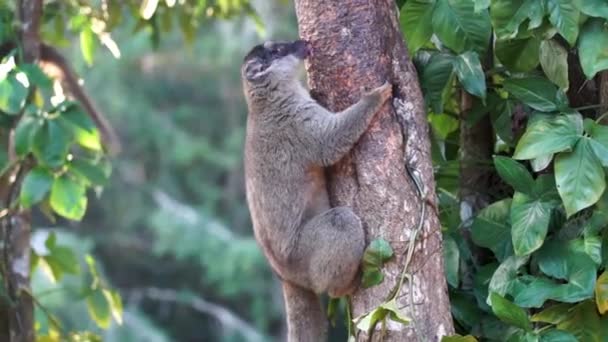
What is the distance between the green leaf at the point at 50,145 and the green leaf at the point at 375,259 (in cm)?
162

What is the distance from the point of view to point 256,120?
4270mm

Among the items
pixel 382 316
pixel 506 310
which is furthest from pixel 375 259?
pixel 506 310

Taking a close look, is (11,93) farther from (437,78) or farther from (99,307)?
(437,78)

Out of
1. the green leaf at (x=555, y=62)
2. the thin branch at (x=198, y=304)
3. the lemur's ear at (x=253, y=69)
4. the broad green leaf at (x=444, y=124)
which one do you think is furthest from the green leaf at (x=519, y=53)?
the thin branch at (x=198, y=304)

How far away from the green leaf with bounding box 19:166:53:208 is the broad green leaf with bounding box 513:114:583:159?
6.87ft

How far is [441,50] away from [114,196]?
1179 centimetres

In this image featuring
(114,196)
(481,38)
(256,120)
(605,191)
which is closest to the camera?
(605,191)

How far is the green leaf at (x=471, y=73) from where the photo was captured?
374 centimetres

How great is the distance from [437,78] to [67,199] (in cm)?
171

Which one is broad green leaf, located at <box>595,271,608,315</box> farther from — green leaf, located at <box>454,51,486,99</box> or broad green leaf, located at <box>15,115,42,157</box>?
broad green leaf, located at <box>15,115,42,157</box>

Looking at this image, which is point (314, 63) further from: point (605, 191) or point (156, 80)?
point (156, 80)

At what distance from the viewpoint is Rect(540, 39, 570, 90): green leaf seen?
3.53m

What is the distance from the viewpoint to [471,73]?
12.3 feet

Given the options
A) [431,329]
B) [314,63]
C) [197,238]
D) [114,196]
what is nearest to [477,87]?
[314,63]
